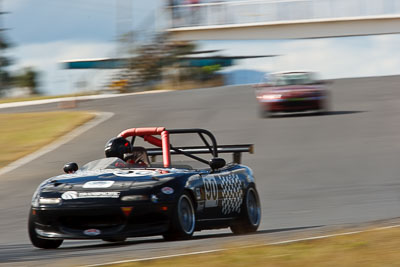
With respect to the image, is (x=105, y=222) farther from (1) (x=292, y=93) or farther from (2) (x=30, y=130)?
(1) (x=292, y=93)

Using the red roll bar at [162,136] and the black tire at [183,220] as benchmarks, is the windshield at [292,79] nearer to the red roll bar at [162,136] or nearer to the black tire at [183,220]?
the red roll bar at [162,136]

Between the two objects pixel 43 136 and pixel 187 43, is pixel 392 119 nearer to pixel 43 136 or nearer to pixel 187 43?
pixel 43 136

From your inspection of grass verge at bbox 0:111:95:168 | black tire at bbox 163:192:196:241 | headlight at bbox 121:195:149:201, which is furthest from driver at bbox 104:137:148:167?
grass verge at bbox 0:111:95:168

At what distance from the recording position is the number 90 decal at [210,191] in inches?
396

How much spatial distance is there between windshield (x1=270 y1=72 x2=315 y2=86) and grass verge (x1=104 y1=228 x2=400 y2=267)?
21879 millimetres

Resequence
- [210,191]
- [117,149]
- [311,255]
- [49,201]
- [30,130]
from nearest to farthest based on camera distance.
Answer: [311,255]
[49,201]
[210,191]
[117,149]
[30,130]

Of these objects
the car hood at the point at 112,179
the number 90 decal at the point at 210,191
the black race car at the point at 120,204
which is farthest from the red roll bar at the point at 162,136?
the car hood at the point at 112,179

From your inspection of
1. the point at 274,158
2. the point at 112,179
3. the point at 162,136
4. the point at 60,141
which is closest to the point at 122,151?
the point at 162,136

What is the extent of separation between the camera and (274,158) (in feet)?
69.3

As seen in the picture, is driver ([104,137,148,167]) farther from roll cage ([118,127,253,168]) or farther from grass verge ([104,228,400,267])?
grass verge ([104,228,400,267])

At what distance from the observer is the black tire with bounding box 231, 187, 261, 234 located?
36.0ft

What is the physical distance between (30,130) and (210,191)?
18114mm

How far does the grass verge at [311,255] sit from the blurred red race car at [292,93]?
2137cm

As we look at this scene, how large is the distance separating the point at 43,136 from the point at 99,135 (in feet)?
4.79
